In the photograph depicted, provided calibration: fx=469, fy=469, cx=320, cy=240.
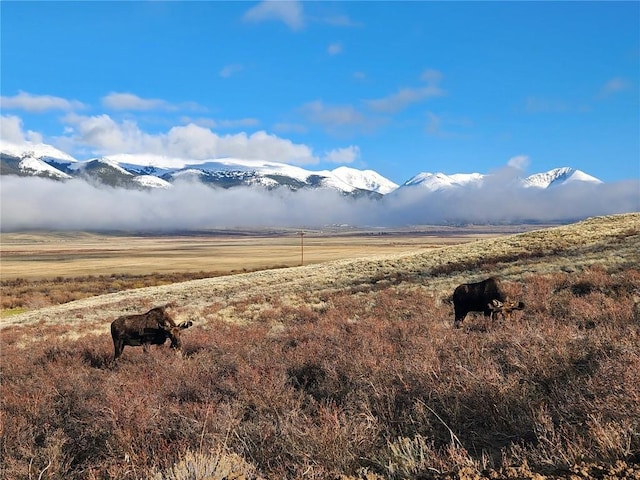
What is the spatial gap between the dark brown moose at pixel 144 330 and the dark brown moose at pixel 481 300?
7.03 m

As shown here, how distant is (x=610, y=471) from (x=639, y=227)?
35.4 metres

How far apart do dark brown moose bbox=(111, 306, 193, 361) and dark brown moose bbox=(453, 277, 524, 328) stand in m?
7.03

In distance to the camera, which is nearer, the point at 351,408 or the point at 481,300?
the point at 351,408

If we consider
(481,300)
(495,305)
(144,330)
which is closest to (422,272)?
(481,300)

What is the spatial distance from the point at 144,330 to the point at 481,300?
28.9 feet

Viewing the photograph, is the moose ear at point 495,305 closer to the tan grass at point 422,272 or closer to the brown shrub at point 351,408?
the brown shrub at point 351,408

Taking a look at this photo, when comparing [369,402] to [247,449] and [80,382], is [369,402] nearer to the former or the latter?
[247,449]

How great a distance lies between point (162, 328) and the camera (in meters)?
12.3

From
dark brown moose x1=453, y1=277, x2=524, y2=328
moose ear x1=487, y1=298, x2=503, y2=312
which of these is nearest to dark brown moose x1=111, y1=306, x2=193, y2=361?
dark brown moose x1=453, y1=277, x2=524, y2=328

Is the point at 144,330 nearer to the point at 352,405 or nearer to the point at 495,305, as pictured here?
the point at 352,405

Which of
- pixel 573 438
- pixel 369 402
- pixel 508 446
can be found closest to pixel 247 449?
pixel 369 402

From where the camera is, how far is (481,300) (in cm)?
1186

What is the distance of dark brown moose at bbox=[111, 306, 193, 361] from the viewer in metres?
12.3

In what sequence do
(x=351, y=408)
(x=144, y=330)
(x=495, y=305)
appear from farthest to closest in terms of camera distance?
1. (x=144, y=330)
2. (x=495, y=305)
3. (x=351, y=408)
